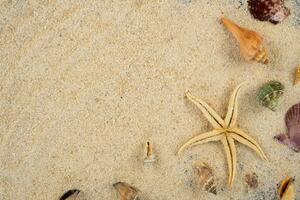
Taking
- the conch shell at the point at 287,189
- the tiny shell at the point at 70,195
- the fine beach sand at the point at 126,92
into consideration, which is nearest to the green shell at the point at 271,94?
the fine beach sand at the point at 126,92

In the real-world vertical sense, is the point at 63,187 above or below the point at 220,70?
below

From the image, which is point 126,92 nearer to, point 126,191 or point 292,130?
point 126,191

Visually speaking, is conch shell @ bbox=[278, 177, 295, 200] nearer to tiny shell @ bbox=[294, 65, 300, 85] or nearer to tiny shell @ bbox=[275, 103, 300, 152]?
tiny shell @ bbox=[275, 103, 300, 152]

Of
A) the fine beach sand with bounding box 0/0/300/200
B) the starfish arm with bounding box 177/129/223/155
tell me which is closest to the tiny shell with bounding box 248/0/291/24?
the fine beach sand with bounding box 0/0/300/200

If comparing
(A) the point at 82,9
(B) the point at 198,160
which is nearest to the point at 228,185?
(B) the point at 198,160

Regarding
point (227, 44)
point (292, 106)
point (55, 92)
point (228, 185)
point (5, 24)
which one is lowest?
point (228, 185)

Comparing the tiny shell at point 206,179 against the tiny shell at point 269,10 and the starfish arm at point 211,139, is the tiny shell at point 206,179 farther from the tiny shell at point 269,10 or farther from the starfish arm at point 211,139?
the tiny shell at point 269,10

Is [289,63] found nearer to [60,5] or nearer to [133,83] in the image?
[133,83]

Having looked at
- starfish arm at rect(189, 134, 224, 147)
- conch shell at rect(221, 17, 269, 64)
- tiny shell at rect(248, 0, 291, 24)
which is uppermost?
→ tiny shell at rect(248, 0, 291, 24)
